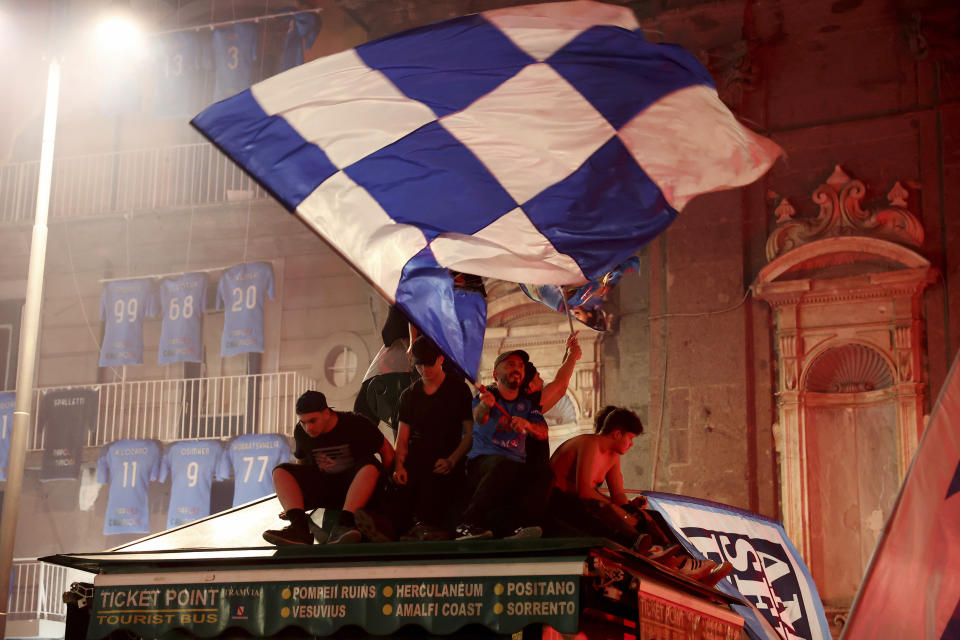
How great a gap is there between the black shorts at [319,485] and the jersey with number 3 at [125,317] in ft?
45.4

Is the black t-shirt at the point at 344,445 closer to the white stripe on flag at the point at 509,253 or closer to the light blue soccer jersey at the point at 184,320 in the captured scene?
the white stripe on flag at the point at 509,253

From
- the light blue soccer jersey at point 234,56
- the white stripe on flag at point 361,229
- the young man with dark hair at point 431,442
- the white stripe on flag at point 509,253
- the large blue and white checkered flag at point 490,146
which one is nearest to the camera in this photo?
the white stripe on flag at point 361,229

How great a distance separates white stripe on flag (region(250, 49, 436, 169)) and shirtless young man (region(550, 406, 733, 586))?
235cm

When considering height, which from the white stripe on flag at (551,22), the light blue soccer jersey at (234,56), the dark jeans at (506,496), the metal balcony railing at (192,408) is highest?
the light blue soccer jersey at (234,56)

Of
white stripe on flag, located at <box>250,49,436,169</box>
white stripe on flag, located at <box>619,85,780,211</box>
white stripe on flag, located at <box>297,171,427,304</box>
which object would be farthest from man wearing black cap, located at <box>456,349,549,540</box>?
white stripe on flag, located at <box>250,49,436,169</box>

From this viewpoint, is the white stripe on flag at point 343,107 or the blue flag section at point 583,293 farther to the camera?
the blue flag section at point 583,293

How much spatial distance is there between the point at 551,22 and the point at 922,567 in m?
5.08

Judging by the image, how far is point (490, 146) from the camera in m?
7.78

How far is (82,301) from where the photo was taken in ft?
73.2

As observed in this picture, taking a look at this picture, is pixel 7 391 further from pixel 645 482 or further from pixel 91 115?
pixel 645 482

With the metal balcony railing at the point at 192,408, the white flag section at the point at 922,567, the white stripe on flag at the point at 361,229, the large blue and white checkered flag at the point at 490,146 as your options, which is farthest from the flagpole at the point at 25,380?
the white flag section at the point at 922,567

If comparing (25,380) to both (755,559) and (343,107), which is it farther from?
(755,559)

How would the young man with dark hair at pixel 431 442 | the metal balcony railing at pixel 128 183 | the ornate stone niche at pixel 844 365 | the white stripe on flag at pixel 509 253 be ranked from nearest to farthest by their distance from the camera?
1. the white stripe on flag at pixel 509 253
2. the young man with dark hair at pixel 431 442
3. the ornate stone niche at pixel 844 365
4. the metal balcony railing at pixel 128 183

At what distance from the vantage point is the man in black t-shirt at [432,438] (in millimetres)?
7965
